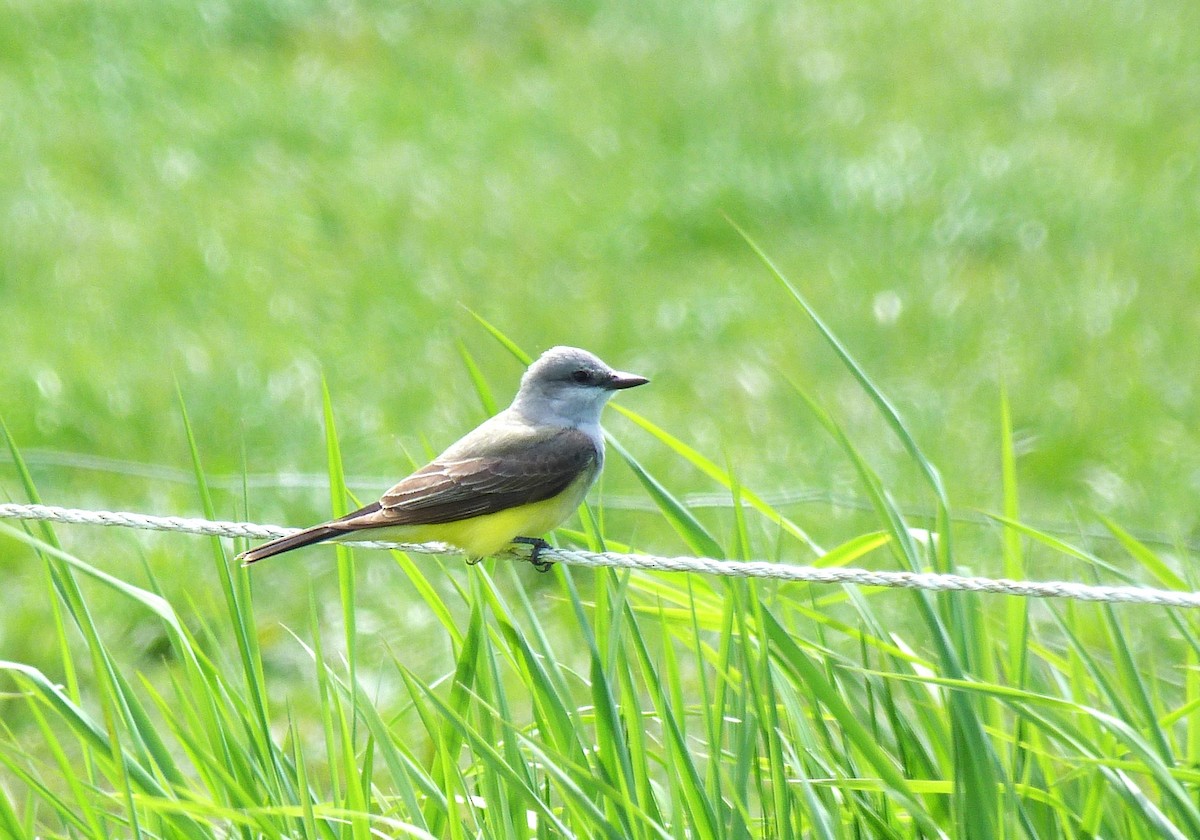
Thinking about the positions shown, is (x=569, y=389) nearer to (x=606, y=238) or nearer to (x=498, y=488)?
(x=498, y=488)

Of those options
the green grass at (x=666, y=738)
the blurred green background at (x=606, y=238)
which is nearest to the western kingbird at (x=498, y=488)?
the green grass at (x=666, y=738)

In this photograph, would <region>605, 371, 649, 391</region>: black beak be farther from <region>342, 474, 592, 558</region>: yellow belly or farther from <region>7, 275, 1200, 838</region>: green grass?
<region>7, 275, 1200, 838</region>: green grass

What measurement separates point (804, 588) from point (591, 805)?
1304mm

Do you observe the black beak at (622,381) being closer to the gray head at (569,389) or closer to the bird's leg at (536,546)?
the gray head at (569,389)

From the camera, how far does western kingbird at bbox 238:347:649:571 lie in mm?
3760

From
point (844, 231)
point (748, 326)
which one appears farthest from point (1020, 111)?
point (748, 326)

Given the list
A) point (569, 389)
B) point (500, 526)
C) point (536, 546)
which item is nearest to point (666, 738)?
point (536, 546)

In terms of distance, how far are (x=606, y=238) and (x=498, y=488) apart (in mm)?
4963

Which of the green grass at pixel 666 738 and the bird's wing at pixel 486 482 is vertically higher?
the bird's wing at pixel 486 482

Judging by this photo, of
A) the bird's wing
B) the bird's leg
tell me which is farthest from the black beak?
the bird's leg

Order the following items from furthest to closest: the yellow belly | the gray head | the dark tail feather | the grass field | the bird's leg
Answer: the gray head → the yellow belly → the bird's leg → the dark tail feather → the grass field

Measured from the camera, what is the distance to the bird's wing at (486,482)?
3746mm

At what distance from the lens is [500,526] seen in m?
3.90

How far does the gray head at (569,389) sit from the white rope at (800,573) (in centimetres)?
105
